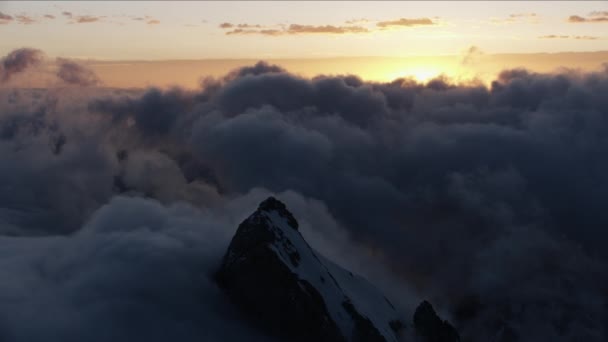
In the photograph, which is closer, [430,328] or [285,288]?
[285,288]

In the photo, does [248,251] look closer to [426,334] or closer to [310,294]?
[310,294]

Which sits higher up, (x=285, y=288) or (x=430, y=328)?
(x=285, y=288)

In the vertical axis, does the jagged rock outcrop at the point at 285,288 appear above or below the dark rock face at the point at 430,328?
above

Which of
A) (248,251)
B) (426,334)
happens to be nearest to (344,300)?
(248,251)

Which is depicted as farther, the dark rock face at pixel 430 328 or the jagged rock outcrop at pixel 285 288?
the dark rock face at pixel 430 328
